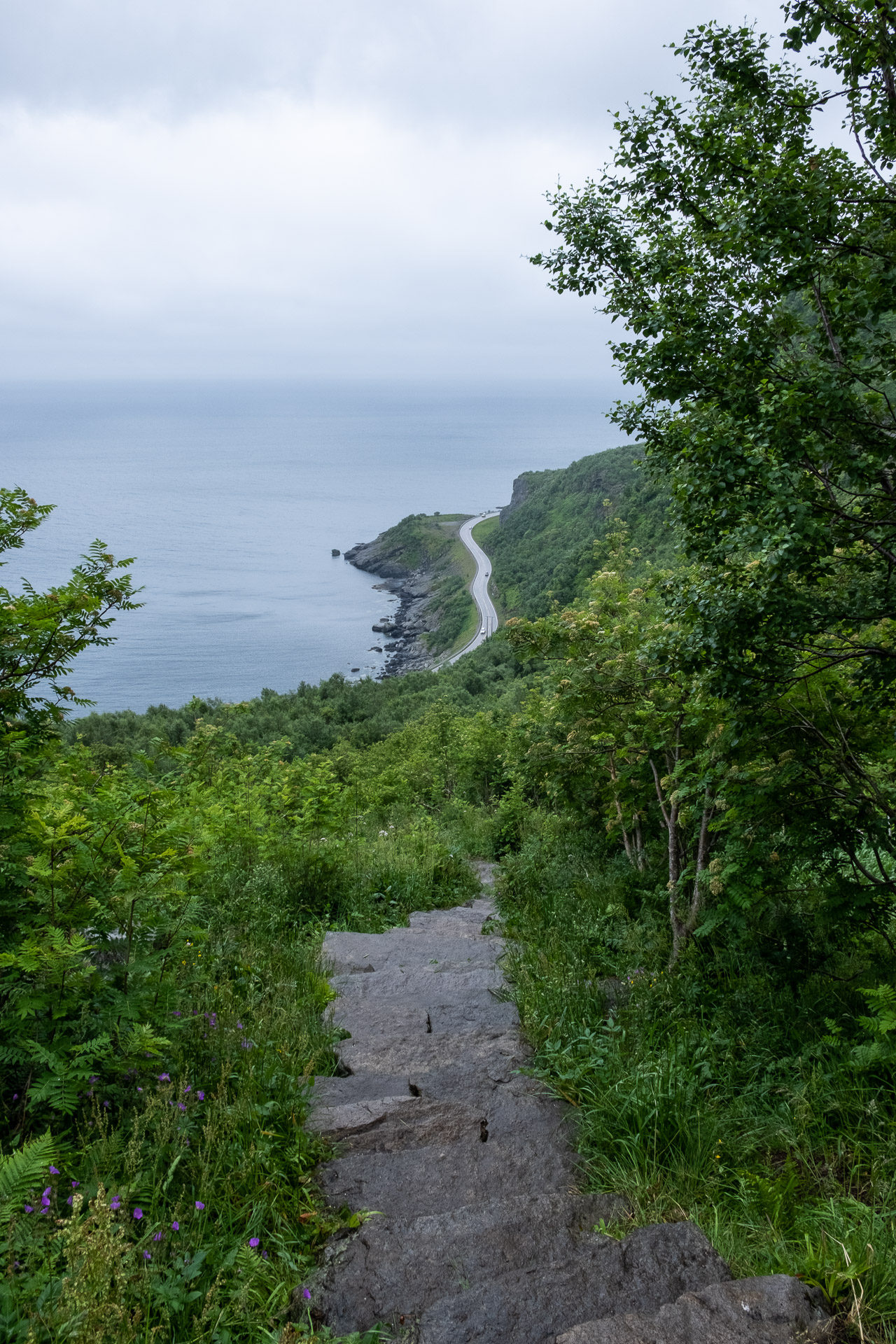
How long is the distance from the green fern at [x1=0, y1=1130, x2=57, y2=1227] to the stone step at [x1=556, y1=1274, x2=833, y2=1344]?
1716 millimetres

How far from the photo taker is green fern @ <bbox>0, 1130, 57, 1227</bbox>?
94.3 inches

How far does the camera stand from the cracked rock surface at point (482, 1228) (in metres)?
2.20

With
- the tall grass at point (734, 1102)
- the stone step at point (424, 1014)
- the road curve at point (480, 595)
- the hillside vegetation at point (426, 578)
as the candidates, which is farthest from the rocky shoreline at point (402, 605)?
the tall grass at point (734, 1102)

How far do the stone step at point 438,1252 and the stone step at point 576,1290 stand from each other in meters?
0.11

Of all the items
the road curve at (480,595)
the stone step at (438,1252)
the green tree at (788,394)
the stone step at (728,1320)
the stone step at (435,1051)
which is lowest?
the stone step at (435,1051)

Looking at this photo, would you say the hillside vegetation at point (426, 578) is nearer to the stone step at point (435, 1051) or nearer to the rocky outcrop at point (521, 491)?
the rocky outcrop at point (521, 491)

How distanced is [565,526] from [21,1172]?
9837 cm

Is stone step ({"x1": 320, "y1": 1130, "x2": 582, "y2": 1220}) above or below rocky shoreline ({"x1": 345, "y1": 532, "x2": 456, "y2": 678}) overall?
below

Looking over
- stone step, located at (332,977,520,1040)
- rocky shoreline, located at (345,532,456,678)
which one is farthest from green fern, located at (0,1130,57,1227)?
rocky shoreline, located at (345,532,456,678)

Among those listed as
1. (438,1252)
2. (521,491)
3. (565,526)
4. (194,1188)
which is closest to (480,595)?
(565,526)

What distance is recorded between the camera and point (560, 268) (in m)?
5.47

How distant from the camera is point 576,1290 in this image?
2385 millimetres

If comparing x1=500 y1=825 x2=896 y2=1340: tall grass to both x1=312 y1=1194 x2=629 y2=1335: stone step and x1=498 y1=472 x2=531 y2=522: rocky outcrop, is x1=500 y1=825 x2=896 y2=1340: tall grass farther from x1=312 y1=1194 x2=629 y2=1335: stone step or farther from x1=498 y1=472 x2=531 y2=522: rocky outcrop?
x1=498 y1=472 x2=531 y2=522: rocky outcrop

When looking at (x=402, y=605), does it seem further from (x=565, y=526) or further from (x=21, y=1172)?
(x=21, y=1172)
